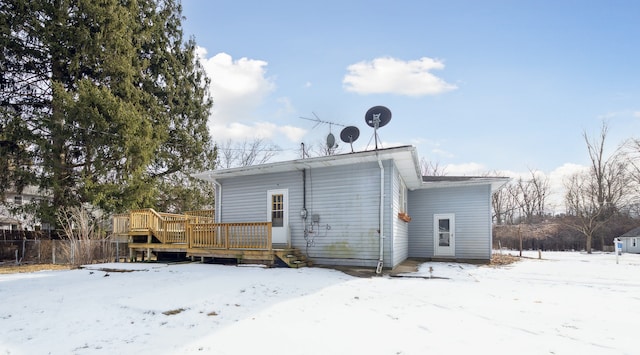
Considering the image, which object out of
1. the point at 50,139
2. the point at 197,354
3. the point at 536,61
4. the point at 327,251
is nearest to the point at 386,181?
the point at 327,251

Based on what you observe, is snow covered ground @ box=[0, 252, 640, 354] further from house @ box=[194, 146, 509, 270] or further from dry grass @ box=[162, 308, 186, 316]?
house @ box=[194, 146, 509, 270]

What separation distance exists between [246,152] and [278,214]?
21.0m

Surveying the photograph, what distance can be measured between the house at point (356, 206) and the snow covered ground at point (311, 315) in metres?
1.87

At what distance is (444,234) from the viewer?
13.2m

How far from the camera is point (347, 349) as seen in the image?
344 cm

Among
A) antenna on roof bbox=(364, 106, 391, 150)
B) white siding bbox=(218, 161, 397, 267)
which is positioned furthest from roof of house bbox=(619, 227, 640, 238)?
white siding bbox=(218, 161, 397, 267)

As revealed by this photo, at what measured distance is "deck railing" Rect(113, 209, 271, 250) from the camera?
33.2ft

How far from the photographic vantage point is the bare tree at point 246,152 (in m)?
30.6

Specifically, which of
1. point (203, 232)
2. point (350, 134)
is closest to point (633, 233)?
point (350, 134)

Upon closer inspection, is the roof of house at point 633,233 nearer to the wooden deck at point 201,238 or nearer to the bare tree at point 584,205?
the bare tree at point 584,205

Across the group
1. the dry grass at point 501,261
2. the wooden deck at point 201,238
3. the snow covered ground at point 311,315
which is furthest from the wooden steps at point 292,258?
the dry grass at point 501,261

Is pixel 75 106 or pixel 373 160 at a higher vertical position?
pixel 75 106

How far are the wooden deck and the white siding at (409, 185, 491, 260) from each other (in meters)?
5.67

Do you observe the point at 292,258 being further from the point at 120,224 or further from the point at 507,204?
the point at 507,204
